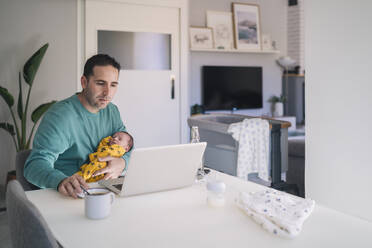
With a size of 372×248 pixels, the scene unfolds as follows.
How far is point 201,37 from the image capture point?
18.8 feet

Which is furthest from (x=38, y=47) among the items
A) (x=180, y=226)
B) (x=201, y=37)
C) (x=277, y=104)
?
(x=277, y=104)

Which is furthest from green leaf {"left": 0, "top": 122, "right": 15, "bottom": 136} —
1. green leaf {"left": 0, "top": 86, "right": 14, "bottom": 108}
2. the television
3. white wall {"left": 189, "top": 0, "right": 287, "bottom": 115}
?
the television

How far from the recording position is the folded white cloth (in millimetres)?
961

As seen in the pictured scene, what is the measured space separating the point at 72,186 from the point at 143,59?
3475 mm

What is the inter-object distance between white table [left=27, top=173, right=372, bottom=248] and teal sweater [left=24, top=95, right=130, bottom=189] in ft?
0.68

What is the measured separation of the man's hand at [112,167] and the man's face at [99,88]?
0.99 ft

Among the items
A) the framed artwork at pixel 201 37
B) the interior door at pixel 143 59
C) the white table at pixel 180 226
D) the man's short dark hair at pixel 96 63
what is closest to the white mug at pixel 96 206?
the white table at pixel 180 226

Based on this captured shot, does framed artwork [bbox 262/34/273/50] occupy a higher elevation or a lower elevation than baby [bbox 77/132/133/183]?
higher

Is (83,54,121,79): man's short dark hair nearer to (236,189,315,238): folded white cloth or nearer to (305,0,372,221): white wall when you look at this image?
(236,189,315,238): folded white cloth

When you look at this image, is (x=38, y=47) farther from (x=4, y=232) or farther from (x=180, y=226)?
(x=180, y=226)

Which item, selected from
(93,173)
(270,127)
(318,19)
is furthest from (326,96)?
(93,173)

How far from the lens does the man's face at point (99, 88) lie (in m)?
1.85

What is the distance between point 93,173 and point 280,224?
0.97 m

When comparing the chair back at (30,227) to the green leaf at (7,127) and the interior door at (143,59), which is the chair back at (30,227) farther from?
the interior door at (143,59)
